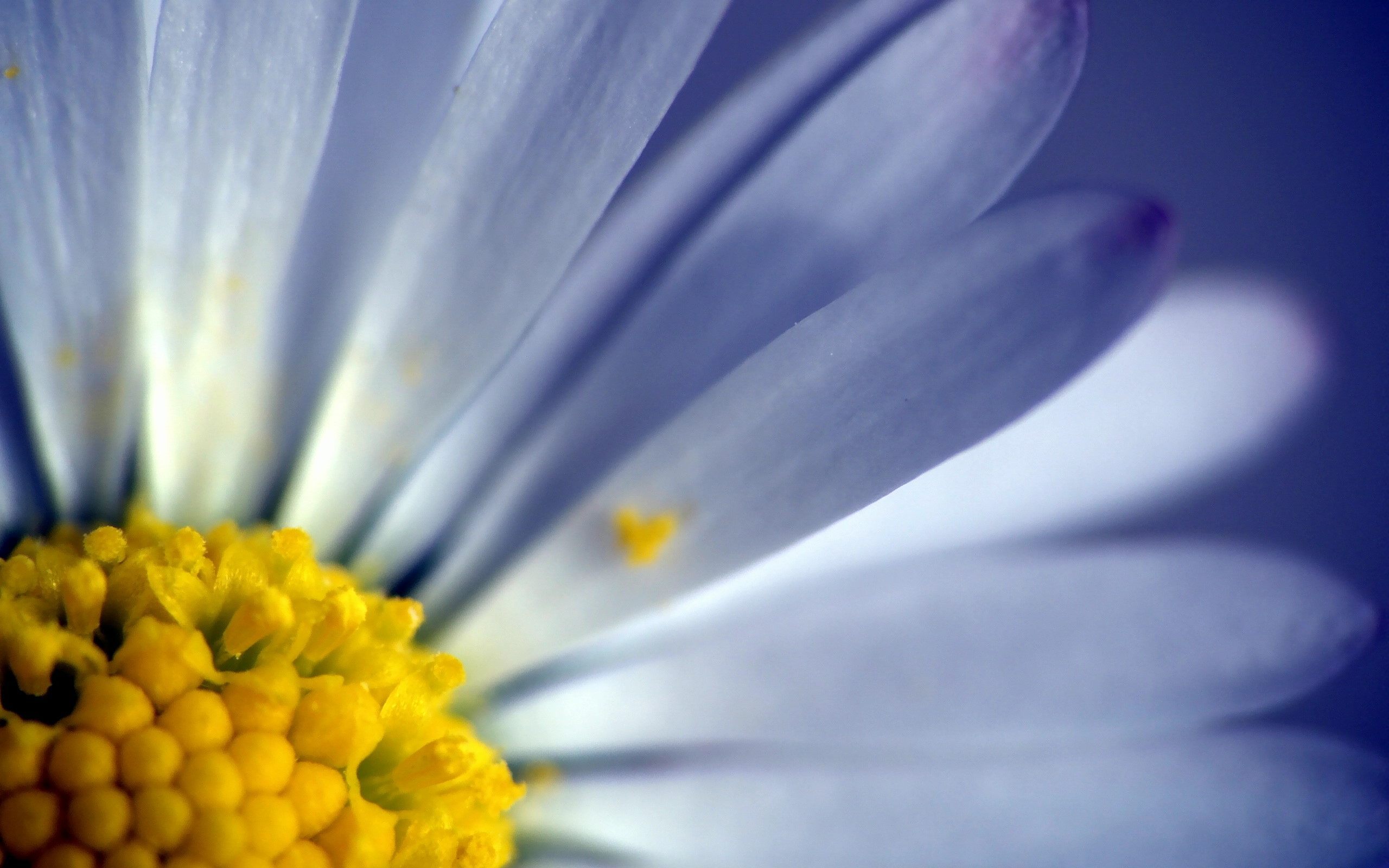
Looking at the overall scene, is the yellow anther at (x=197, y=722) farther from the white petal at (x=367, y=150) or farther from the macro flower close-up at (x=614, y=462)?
the white petal at (x=367, y=150)

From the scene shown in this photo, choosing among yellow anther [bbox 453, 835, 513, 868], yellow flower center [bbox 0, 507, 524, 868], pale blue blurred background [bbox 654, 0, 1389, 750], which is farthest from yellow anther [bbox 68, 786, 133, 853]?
pale blue blurred background [bbox 654, 0, 1389, 750]

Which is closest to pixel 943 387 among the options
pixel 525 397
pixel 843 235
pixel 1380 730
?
pixel 843 235

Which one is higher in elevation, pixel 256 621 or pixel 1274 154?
pixel 1274 154

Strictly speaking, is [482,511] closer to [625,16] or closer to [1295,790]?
[625,16]

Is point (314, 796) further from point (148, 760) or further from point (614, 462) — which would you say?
point (614, 462)

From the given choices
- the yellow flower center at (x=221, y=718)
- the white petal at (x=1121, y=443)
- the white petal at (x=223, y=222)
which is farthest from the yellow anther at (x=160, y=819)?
the white petal at (x=1121, y=443)

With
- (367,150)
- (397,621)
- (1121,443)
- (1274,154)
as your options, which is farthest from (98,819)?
(1274,154)
